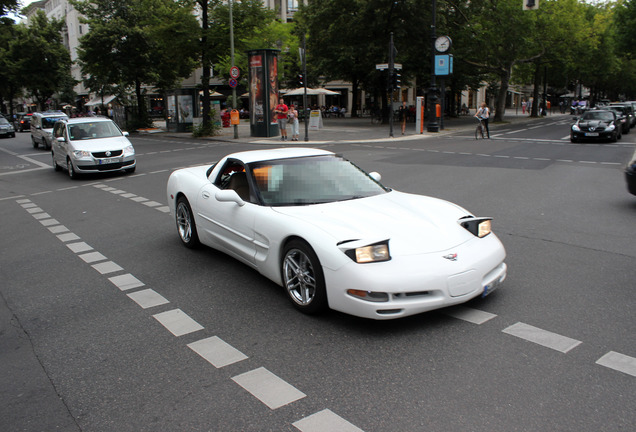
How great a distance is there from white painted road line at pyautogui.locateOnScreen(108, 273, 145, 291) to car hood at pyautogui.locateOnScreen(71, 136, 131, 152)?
10351 mm

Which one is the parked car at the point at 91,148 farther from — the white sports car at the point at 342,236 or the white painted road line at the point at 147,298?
the white painted road line at the point at 147,298

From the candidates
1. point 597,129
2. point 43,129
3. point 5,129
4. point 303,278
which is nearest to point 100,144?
point 303,278

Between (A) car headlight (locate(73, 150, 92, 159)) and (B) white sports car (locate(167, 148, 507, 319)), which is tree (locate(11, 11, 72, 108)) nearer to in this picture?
(A) car headlight (locate(73, 150, 92, 159))

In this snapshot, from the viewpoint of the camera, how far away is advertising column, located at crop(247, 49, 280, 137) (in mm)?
28891

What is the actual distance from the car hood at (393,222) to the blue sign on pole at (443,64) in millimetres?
27620

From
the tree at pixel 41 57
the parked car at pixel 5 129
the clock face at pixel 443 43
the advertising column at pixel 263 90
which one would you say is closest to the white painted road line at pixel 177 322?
the advertising column at pixel 263 90

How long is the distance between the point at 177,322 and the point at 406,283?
2.00 metres

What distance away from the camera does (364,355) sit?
390 cm

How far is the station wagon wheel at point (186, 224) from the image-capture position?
6.75 meters

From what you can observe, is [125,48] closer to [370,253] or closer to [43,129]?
[43,129]

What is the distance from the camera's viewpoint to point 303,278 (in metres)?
4.61

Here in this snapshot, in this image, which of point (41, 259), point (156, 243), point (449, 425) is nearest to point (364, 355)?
point (449, 425)

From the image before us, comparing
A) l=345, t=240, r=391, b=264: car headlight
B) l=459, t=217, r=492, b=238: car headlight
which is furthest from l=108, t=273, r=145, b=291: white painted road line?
l=459, t=217, r=492, b=238: car headlight

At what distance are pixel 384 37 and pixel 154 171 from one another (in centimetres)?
2463
